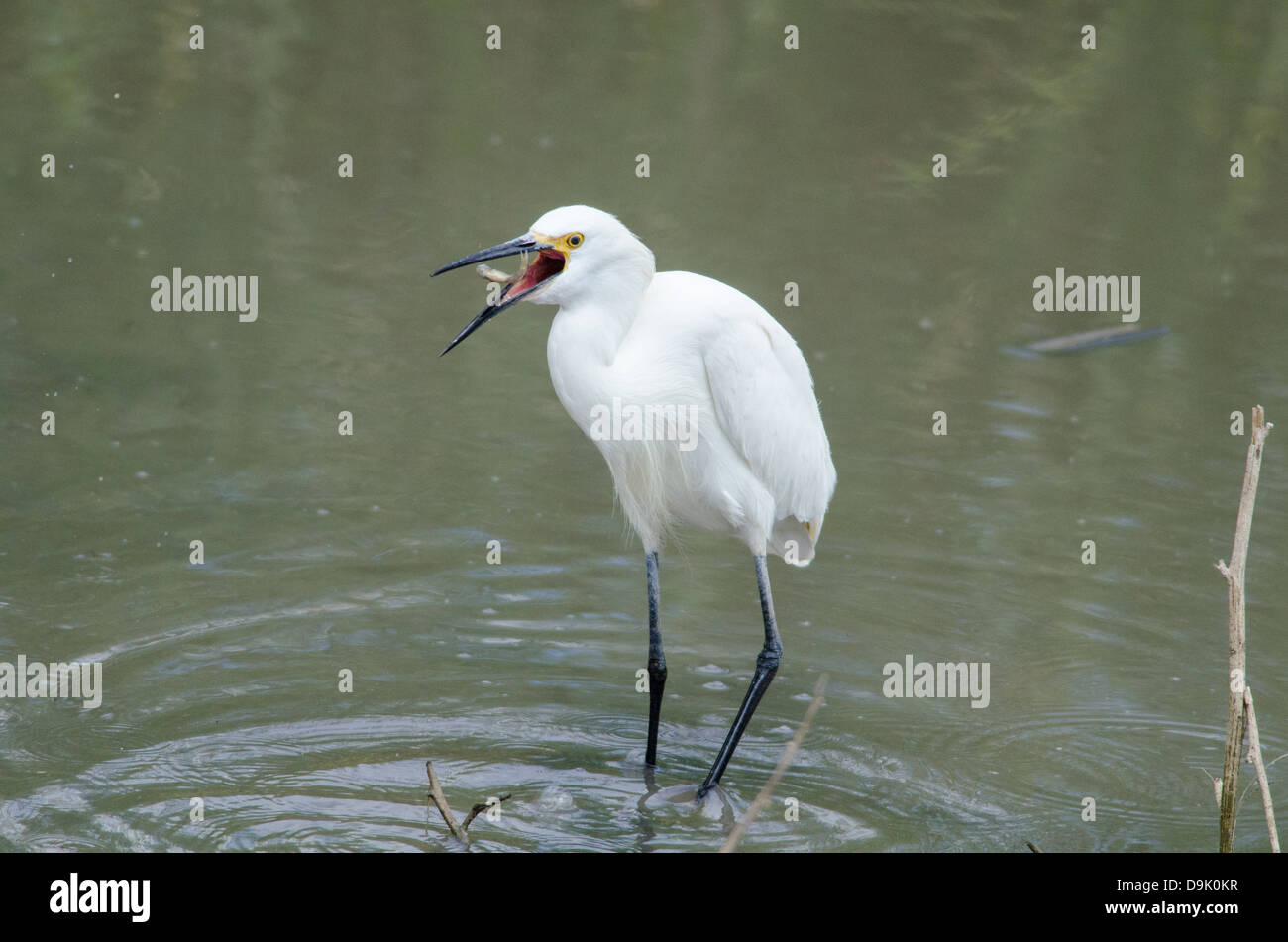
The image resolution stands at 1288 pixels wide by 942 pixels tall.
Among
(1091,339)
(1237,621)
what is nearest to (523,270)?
(1237,621)

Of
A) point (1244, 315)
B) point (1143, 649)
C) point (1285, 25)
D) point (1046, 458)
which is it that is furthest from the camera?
point (1285, 25)

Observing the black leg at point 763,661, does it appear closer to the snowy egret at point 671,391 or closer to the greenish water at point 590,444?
the snowy egret at point 671,391

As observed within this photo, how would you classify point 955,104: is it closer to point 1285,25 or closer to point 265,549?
point 1285,25

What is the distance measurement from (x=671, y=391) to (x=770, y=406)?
39 cm

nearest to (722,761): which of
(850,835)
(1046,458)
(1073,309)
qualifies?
(850,835)

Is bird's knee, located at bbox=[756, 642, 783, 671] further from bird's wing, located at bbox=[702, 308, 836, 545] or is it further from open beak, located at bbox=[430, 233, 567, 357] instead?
open beak, located at bbox=[430, 233, 567, 357]

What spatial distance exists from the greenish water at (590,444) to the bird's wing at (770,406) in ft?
2.95

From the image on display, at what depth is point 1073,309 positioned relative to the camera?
9664 mm

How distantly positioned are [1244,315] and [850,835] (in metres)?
6.05

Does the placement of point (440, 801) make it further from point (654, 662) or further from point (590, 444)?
point (590, 444)

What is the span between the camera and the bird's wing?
486 centimetres

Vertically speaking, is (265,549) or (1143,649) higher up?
(265,549)

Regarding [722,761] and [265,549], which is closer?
[722,761]

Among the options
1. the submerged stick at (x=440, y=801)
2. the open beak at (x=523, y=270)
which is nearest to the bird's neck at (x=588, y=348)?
the open beak at (x=523, y=270)
